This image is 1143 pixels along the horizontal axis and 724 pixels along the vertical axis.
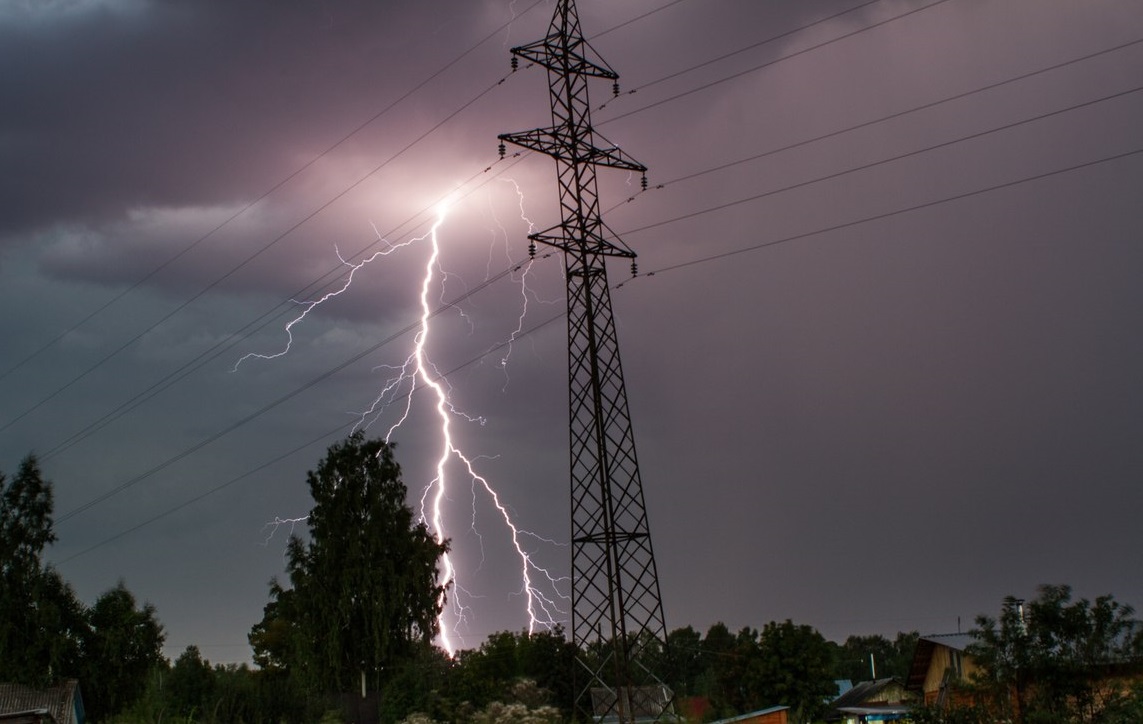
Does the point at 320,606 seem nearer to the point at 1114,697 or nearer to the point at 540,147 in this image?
the point at 540,147

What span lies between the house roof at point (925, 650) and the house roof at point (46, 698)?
33784 mm

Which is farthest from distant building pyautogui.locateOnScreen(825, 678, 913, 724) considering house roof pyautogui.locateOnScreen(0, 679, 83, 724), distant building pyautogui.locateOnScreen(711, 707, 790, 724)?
house roof pyautogui.locateOnScreen(0, 679, 83, 724)

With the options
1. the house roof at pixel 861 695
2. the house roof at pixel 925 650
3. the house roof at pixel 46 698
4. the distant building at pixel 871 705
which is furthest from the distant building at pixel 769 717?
the house roof at pixel 46 698

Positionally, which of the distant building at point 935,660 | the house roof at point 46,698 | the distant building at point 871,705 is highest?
the house roof at point 46,698

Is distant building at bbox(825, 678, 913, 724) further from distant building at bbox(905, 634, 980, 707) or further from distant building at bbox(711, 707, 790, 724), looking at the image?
distant building at bbox(905, 634, 980, 707)

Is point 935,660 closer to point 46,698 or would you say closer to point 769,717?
point 769,717

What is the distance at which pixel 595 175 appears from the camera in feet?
82.6

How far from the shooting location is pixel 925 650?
1458 inches

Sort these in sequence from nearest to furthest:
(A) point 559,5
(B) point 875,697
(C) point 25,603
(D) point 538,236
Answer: (D) point 538,236
(A) point 559,5
(C) point 25,603
(B) point 875,697

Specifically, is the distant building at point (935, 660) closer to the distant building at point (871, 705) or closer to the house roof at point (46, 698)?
the distant building at point (871, 705)

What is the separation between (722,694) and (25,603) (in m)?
33.6

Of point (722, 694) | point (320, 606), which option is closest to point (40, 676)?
point (320, 606)

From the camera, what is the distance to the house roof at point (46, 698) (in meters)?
46.1

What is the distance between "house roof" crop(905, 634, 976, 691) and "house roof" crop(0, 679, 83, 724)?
111 ft
